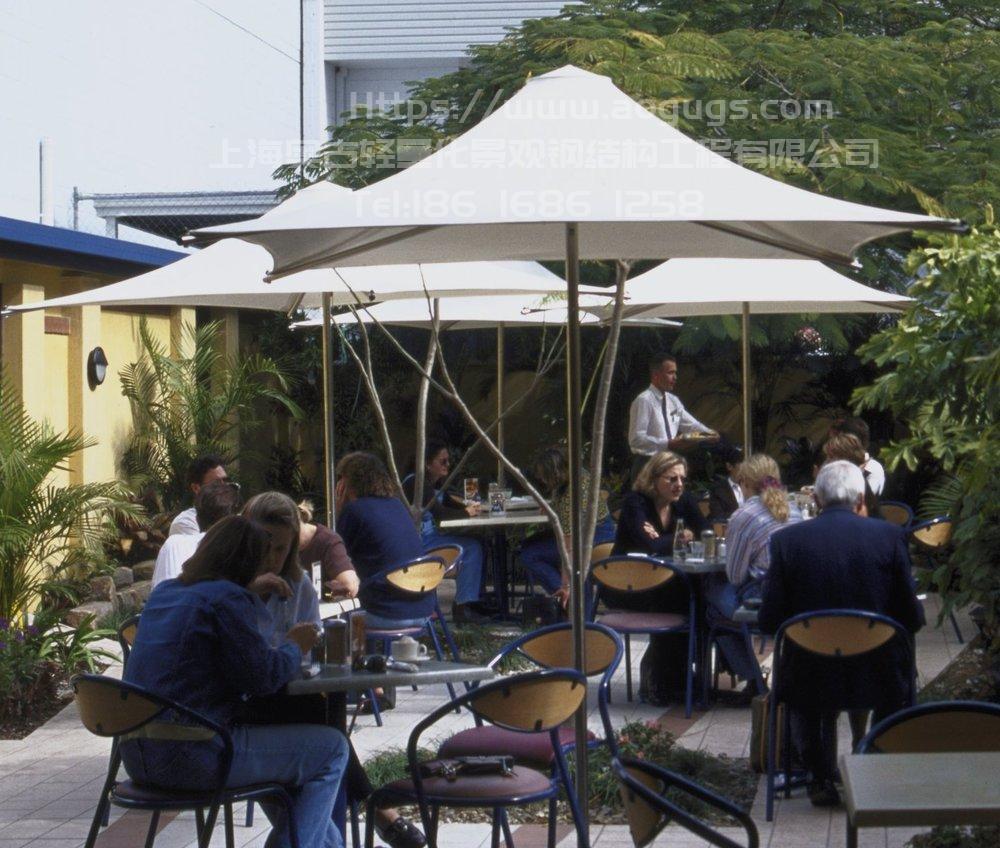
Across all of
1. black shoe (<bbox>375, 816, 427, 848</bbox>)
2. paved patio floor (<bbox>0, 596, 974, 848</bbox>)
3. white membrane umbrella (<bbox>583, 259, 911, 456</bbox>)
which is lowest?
paved patio floor (<bbox>0, 596, 974, 848</bbox>)

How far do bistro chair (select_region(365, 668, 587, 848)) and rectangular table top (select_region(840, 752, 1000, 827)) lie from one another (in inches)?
44.1

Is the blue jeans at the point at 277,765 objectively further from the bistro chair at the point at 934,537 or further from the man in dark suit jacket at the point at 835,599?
the bistro chair at the point at 934,537

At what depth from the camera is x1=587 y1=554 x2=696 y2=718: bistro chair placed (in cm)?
818

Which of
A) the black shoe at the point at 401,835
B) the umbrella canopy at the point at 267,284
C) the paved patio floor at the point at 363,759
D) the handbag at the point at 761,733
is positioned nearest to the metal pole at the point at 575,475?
the black shoe at the point at 401,835

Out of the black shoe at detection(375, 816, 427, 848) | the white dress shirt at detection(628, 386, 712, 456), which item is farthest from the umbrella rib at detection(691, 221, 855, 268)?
the white dress shirt at detection(628, 386, 712, 456)

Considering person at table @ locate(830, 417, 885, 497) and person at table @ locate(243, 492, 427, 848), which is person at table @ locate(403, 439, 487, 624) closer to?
person at table @ locate(830, 417, 885, 497)

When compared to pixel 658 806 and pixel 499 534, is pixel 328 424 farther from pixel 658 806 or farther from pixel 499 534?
pixel 658 806

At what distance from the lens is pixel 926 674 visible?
9266 mm

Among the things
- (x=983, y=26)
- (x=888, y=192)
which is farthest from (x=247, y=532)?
(x=983, y=26)

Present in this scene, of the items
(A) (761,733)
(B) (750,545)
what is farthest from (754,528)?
(A) (761,733)

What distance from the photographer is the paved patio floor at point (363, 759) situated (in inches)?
236

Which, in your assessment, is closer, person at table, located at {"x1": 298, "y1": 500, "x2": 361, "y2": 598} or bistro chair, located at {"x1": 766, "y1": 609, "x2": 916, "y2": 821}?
bistro chair, located at {"x1": 766, "y1": 609, "x2": 916, "y2": 821}

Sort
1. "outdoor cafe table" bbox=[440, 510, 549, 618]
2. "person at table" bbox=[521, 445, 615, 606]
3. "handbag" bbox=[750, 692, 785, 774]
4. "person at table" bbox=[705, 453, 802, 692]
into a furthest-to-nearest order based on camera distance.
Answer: "outdoor cafe table" bbox=[440, 510, 549, 618] < "person at table" bbox=[521, 445, 615, 606] < "person at table" bbox=[705, 453, 802, 692] < "handbag" bbox=[750, 692, 785, 774]

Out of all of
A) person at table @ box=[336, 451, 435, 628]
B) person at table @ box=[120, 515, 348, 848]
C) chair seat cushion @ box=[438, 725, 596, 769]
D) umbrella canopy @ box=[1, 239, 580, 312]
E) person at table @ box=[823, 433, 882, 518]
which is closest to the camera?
person at table @ box=[120, 515, 348, 848]
